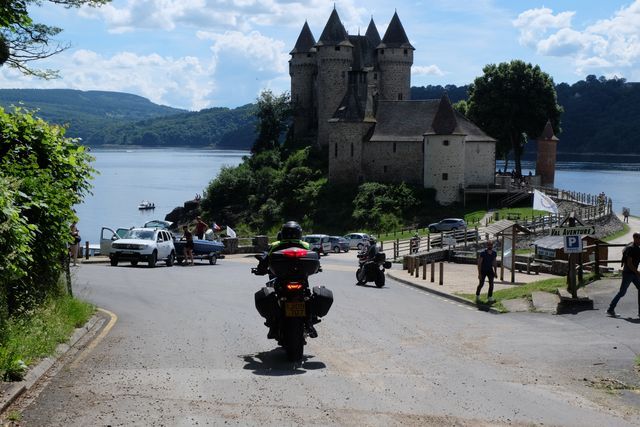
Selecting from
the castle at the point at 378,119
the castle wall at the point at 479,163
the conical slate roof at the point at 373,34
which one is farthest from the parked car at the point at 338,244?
the conical slate roof at the point at 373,34

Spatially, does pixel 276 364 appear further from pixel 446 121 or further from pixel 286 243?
pixel 446 121

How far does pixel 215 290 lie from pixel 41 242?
8141 mm

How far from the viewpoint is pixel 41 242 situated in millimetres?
13594

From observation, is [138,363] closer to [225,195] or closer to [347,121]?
[347,121]

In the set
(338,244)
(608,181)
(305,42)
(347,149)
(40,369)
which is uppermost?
(305,42)

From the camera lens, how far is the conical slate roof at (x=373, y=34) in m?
96.7

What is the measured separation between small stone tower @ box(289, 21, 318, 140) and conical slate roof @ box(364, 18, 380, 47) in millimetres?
6460

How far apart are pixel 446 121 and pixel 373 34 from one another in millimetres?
28396

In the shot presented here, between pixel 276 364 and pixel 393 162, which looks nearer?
pixel 276 364

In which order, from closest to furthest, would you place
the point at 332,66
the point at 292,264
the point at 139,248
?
the point at 292,264 → the point at 139,248 → the point at 332,66

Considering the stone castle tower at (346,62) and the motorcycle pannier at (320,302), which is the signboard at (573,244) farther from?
the stone castle tower at (346,62)

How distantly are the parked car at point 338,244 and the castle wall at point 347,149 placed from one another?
26509mm

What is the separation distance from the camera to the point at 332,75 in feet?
295

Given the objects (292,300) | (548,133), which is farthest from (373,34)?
(292,300)
